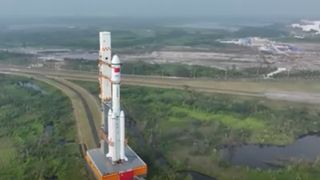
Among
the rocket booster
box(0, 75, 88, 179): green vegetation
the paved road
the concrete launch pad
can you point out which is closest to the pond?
the concrete launch pad

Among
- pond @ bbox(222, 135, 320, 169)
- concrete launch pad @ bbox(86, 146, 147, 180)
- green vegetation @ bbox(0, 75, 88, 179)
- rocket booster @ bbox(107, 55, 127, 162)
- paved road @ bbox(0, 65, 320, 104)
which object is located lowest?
pond @ bbox(222, 135, 320, 169)

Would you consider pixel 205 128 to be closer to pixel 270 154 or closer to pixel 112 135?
pixel 270 154

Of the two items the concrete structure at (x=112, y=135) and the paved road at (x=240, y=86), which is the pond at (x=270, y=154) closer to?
the concrete structure at (x=112, y=135)

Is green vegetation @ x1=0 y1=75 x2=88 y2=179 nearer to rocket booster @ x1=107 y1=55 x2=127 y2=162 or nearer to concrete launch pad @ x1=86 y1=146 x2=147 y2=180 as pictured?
concrete launch pad @ x1=86 y1=146 x2=147 y2=180

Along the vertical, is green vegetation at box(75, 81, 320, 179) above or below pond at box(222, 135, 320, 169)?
above

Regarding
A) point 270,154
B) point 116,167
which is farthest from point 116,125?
point 270,154

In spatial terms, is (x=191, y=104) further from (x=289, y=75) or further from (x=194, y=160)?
(x=289, y=75)
